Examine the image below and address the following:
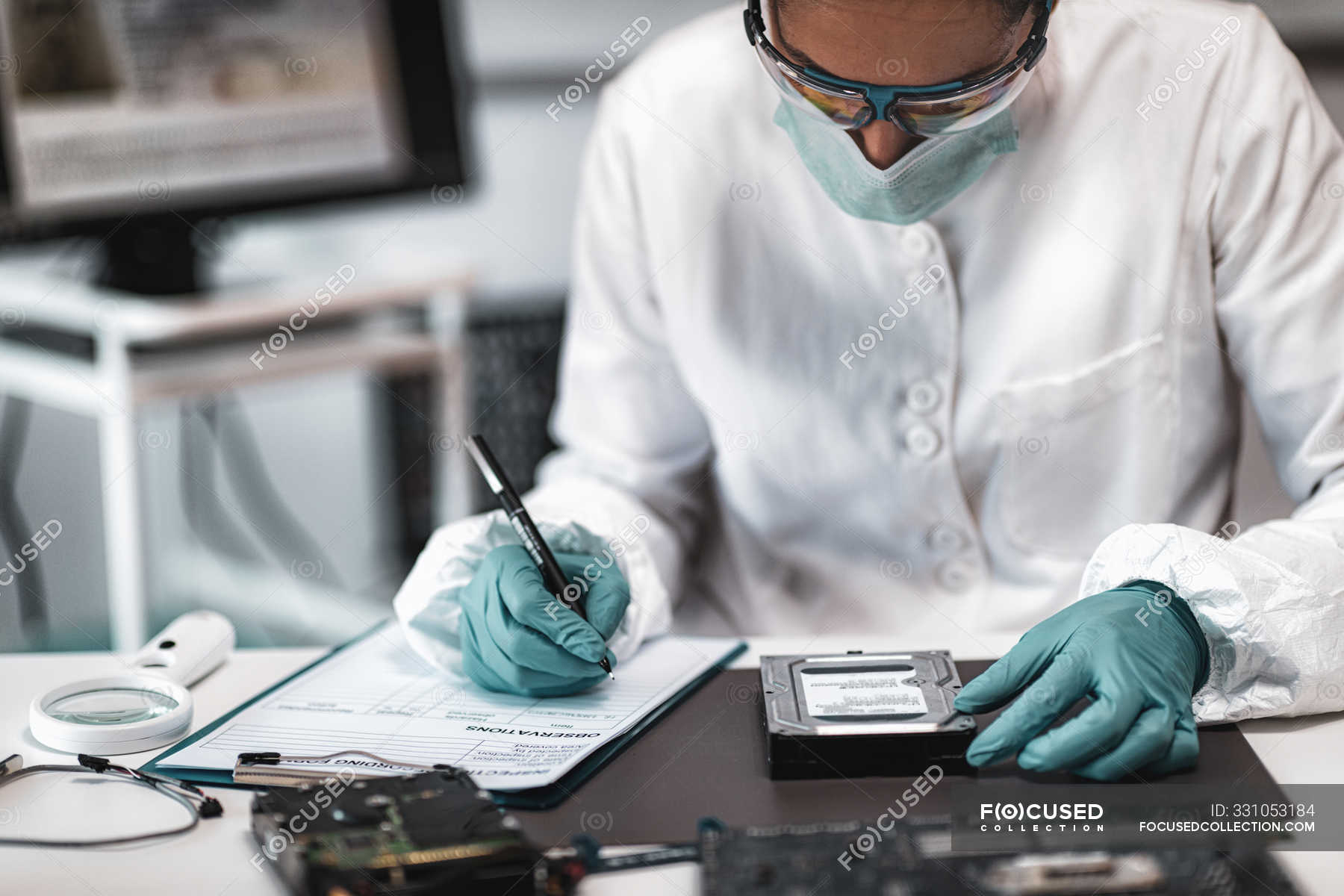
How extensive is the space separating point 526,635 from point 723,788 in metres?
0.22

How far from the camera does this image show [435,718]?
0.96m

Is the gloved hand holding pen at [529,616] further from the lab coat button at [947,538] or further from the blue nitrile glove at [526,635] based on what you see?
the lab coat button at [947,538]

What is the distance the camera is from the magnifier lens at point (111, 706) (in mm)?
956

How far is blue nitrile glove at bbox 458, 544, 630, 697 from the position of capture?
0.97 meters

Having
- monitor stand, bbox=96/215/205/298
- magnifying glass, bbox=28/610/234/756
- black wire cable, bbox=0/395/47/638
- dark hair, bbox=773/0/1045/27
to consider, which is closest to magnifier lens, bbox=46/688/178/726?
magnifying glass, bbox=28/610/234/756

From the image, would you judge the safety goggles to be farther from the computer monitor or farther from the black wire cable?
the black wire cable

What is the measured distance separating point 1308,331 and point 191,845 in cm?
109

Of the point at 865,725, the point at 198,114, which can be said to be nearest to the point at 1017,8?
the point at 865,725

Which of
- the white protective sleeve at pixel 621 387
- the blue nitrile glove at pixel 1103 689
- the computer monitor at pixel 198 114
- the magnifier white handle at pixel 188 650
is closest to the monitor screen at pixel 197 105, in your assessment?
the computer monitor at pixel 198 114

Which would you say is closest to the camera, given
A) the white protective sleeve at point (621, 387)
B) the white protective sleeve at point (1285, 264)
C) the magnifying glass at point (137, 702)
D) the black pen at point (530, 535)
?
the magnifying glass at point (137, 702)

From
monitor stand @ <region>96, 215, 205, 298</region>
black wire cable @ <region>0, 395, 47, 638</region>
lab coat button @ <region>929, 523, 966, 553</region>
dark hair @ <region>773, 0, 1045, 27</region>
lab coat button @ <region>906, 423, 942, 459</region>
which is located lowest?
black wire cable @ <region>0, 395, 47, 638</region>

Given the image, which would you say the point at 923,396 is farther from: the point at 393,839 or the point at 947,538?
the point at 393,839

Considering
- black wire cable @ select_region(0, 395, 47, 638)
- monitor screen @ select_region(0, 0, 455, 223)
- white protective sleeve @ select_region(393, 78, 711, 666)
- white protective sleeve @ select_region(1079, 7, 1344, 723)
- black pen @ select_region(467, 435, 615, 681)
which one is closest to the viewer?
black pen @ select_region(467, 435, 615, 681)

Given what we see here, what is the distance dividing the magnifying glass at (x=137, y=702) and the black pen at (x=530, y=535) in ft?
0.96
